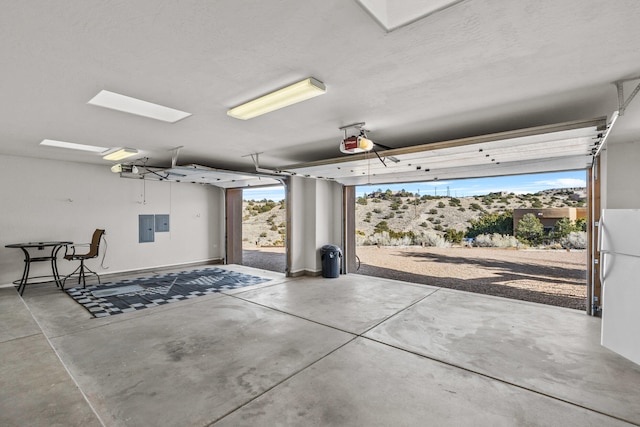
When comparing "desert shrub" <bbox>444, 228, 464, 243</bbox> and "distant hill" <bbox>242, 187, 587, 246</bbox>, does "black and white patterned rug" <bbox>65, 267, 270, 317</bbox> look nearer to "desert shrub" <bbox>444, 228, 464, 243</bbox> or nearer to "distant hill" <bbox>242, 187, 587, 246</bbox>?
"distant hill" <bbox>242, 187, 587, 246</bbox>

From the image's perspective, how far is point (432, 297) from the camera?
547 cm

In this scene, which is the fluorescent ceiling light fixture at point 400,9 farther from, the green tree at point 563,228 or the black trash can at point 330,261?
the green tree at point 563,228

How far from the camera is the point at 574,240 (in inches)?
491

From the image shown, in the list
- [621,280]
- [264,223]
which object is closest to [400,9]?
[621,280]

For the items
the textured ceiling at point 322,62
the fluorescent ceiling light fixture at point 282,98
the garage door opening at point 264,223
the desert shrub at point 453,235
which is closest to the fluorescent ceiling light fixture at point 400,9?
the textured ceiling at point 322,62

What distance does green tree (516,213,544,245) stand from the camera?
13.9 m

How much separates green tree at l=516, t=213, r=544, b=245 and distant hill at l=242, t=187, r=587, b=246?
7.28ft

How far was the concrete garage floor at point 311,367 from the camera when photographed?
225cm

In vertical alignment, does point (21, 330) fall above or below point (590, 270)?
below

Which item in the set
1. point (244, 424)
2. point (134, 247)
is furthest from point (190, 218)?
point (244, 424)

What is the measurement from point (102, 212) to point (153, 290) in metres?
2.70

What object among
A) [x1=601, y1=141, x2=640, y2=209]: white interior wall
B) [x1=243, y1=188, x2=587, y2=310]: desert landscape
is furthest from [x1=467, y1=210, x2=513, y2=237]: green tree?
[x1=601, y1=141, x2=640, y2=209]: white interior wall

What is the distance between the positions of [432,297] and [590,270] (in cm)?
234

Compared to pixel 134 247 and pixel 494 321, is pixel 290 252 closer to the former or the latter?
pixel 134 247
